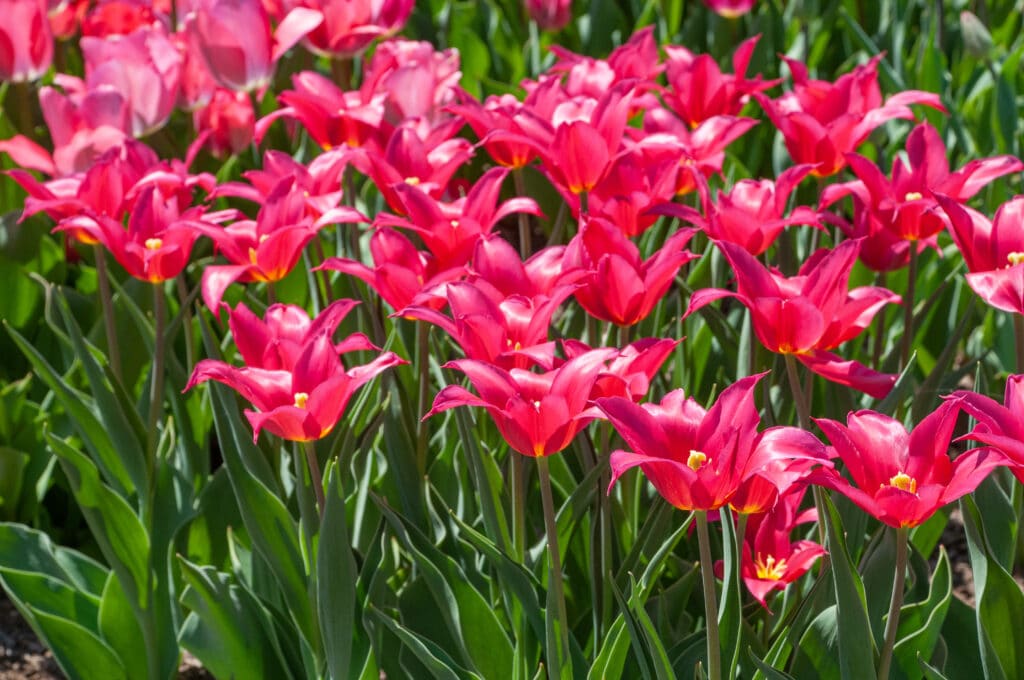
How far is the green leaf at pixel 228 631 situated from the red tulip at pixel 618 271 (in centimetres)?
53

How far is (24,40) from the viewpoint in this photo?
87.4 inches

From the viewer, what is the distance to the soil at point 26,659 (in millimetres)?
1865

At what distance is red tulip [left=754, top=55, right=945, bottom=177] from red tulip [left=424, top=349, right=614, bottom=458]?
67cm

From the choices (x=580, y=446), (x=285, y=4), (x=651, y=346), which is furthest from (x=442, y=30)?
(x=651, y=346)

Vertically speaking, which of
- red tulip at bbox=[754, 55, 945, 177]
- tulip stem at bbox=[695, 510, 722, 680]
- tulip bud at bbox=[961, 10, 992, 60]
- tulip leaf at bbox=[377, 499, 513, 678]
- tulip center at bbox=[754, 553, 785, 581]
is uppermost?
red tulip at bbox=[754, 55, 945, 177]

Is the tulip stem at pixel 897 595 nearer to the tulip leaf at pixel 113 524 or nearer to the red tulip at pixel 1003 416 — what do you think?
the red tulip at pixel 1003 416

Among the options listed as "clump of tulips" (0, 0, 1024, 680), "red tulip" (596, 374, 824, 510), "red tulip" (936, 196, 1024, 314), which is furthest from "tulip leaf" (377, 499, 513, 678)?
"red tulip" (936, 196, 1024, 314)

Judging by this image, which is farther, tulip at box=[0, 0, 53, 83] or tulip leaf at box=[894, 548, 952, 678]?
tulip at box=[0, 0, 53, 83]

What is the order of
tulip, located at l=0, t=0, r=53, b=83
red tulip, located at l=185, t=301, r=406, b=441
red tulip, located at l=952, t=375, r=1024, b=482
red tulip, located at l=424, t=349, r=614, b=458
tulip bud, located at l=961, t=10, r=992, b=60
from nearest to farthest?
red tulip, located at l=952, t=375, r=1024, b=482
red tulip, located at l=424, t=349, r=614, b=458
red tulip, located at l=185, t=301, r=406, b=441
tulip, located at l=0, t=0, r=53, b=83
tulip bud, located at l=961, t=10, r=992, b=60

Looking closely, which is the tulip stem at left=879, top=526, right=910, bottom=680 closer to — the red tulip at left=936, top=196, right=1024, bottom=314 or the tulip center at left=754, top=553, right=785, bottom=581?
the tulip center at left=754, top=553, right=785, bottom=581

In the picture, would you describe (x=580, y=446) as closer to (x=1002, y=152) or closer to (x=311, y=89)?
(x=311, y=89)

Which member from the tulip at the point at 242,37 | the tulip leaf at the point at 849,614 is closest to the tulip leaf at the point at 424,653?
the tulip leaf at the point at 849,614

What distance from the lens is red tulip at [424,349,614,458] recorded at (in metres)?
1.05

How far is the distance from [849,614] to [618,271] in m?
0.40
